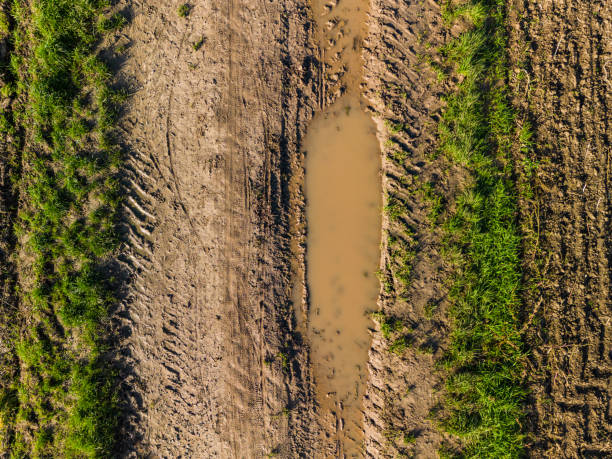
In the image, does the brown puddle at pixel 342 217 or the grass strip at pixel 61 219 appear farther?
the brown puddle at pixel 342 217

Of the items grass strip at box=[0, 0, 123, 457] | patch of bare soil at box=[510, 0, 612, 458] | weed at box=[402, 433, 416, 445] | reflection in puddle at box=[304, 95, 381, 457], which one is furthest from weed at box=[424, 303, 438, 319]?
grass strip at box=[0, 0, 123, 457]

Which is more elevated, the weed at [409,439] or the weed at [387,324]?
the weed at [387,324]

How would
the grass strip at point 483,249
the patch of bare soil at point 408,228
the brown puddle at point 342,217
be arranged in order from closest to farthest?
the grass strip at point 483,249 < the patch of bare soil at point 408,228 < the brown puddle at point 342,217

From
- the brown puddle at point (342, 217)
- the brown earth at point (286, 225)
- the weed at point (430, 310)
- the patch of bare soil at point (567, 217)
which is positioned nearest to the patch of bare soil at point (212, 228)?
the brown earth at point (286, 225)

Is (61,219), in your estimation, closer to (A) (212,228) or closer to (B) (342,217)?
(A) (212,228)

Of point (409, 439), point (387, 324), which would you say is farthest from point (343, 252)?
point (409, 439)

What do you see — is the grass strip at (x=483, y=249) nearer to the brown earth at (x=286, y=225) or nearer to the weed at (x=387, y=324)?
the brown earth at (x=286, y=225)
